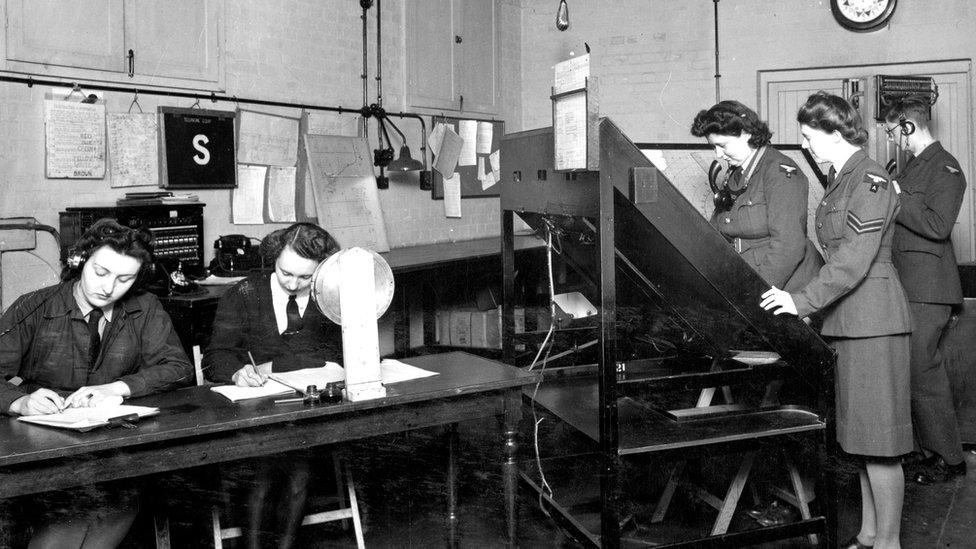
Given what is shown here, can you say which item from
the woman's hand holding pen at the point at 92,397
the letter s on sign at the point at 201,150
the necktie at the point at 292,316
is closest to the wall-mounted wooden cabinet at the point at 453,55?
the letter s on sign at the point at 201,150

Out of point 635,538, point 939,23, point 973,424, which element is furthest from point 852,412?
point 939,23

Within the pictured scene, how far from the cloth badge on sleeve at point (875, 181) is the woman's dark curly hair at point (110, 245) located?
250cm

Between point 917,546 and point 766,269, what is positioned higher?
point 766,269

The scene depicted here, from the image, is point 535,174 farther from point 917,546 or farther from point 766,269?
point 917,546

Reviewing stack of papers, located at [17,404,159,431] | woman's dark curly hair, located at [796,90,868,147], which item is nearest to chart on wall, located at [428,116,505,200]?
woman's dark curly hair, located at [796,90,868,147]

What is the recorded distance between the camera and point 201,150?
5.04 m

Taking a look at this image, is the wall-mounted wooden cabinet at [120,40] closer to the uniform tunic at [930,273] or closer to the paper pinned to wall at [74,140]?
the paper pinned to wall at [74,140]

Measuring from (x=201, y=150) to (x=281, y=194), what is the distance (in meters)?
0.72

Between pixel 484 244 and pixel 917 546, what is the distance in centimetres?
429

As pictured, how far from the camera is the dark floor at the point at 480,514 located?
3.66 metres

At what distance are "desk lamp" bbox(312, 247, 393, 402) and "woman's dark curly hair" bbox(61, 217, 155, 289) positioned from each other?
63cm

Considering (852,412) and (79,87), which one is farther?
(79,87)

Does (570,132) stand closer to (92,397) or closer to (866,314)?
(866,314)

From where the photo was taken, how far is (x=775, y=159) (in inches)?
145
